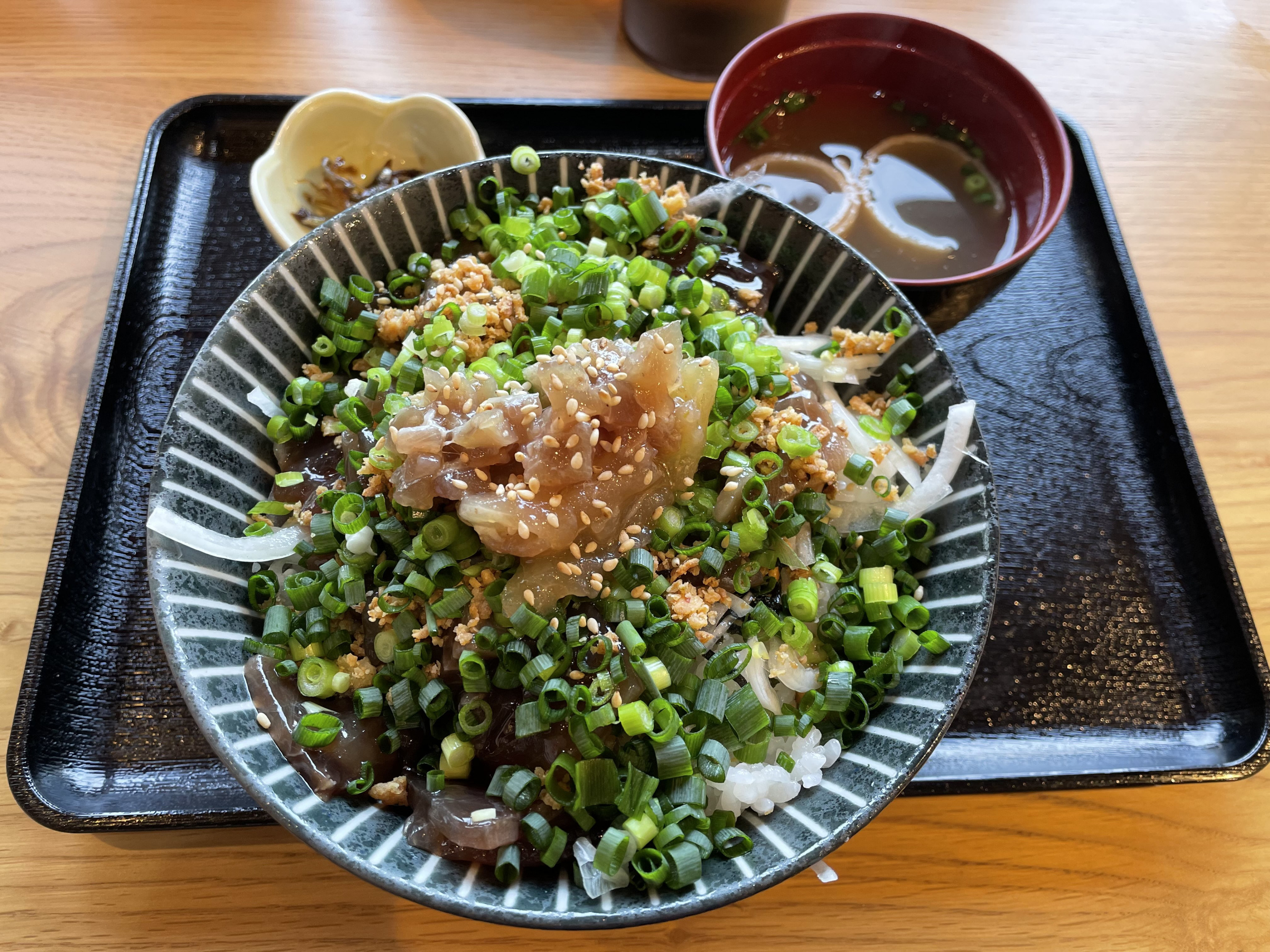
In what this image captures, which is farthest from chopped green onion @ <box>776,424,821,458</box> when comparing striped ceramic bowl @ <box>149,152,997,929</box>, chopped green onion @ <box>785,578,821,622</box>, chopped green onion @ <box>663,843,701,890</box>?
chopped green onion @ <box>663,843,701,890</box>

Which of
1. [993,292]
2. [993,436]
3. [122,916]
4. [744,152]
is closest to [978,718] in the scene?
[993,436]

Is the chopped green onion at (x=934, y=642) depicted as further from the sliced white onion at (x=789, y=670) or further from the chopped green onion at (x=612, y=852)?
the chopped green onion at (x=612, y=852)

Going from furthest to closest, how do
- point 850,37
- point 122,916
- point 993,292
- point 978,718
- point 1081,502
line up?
point 850,37 < point 1081,502 < point 993,292 < point 978,718 < point 122,916

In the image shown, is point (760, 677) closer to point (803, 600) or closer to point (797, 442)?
point (803, 600)

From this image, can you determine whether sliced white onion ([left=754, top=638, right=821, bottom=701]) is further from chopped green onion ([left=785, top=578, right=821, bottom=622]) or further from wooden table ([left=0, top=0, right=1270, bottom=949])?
wooden table ([left=0, top=0, right=1270, bottom=949])

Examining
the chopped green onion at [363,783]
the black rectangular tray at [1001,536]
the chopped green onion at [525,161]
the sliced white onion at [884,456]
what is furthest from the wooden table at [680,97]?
the chopped green onion at [525,161]

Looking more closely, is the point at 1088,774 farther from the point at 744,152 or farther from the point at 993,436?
the point at 744,152

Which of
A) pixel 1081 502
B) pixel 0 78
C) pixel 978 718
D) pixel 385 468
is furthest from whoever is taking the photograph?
pixel 0 78
